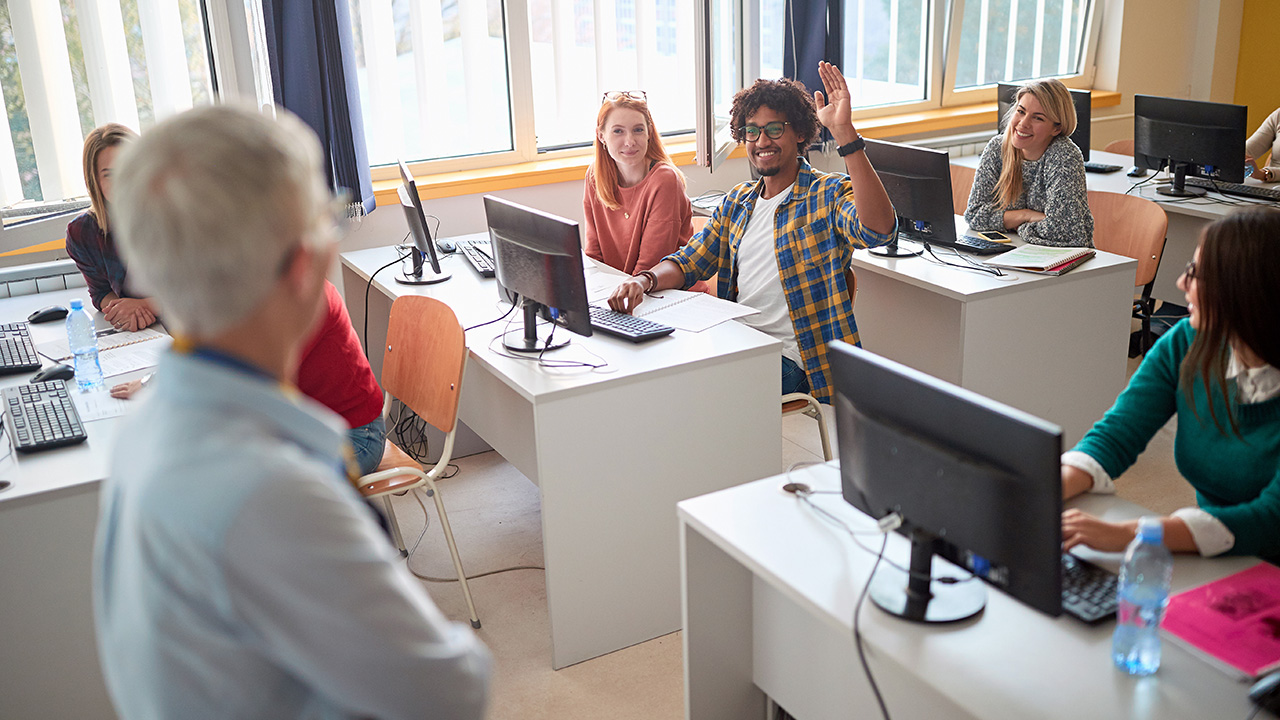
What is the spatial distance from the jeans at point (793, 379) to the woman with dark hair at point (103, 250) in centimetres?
184

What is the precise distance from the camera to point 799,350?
Result: 9.47ft

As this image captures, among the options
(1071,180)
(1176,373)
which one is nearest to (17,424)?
(1176,373)

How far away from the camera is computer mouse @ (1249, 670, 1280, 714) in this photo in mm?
1171

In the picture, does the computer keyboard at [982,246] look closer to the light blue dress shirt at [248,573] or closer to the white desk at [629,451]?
the white desk at [629,451]

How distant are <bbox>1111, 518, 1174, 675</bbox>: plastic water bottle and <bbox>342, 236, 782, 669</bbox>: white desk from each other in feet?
4.02

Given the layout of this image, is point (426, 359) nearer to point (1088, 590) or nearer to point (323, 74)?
point (323, 74)

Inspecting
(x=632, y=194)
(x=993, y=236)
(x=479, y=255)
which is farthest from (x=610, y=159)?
(x=993, y=236)

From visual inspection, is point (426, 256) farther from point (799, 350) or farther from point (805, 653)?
point (805, 653)

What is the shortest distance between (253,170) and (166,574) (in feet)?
1.06

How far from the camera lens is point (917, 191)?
321cm

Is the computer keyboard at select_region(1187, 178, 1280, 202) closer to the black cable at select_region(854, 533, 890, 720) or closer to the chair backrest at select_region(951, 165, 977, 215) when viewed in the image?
the chair backrest at select_region(951, 165, 977, 215)

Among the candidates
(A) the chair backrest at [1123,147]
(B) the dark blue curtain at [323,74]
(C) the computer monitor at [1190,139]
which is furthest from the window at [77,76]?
(A) the chair backrest at [1123,147]

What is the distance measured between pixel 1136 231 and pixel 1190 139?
643 mm

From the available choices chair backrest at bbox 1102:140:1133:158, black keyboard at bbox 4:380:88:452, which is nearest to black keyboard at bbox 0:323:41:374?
black keyboard at bbox 4:380:88:452
